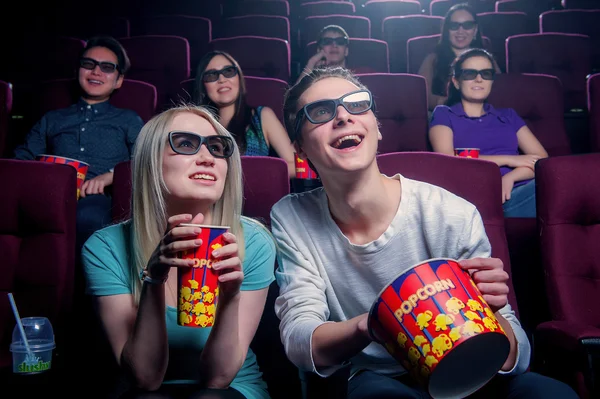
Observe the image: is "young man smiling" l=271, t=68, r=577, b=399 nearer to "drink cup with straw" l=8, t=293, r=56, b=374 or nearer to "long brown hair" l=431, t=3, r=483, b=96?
"drink cup with straw" l=8, t=293, r=56, b=374

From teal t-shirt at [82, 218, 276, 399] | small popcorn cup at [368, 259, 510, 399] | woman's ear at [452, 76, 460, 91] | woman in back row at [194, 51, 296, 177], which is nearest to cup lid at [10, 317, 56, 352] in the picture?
teal t-shirt at [82, 218, 276, 399]

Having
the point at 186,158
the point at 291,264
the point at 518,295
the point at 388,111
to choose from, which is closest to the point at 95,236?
the point at 186,158

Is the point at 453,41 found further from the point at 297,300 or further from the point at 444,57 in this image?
the point at 297,300

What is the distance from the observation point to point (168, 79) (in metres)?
2.64

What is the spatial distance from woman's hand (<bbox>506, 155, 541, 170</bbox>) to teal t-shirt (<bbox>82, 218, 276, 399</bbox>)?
111cm

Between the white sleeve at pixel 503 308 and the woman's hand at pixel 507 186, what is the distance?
34.0 inches

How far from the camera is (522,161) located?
1752 mm

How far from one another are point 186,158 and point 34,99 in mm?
1411

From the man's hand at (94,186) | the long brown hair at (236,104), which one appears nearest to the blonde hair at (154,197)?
the man's hand at (94,186)

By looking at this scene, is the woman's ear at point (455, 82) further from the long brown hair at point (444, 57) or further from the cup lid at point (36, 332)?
the cup lid at point (36, 332)

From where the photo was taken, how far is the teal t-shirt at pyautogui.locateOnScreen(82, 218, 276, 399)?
2.76ft

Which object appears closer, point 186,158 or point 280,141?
point 186,158

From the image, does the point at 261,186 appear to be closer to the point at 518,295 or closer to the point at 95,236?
the point at 95,236

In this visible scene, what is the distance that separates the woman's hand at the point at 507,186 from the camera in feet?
5.32
